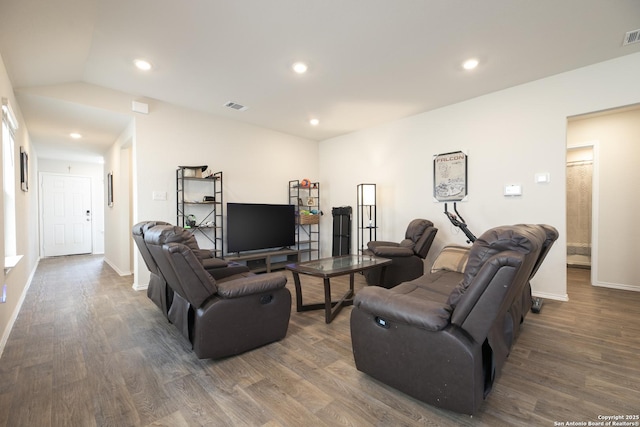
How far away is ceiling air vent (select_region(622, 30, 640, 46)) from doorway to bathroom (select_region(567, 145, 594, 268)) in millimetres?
2467

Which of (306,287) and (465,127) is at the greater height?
(465,127)

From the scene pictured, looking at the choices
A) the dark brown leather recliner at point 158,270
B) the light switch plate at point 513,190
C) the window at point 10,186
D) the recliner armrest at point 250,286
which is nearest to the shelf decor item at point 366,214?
the light switch plate at point 513,190

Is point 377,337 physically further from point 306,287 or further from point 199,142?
point 199,142

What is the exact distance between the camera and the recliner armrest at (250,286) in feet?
6.81

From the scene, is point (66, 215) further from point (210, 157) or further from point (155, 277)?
point (155, 277)

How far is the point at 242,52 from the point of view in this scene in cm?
284

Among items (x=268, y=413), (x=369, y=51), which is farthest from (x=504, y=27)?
(x=268, y=413)

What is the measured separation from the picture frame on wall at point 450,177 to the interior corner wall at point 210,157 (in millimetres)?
2520

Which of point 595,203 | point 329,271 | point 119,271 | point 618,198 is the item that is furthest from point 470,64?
point 119,271

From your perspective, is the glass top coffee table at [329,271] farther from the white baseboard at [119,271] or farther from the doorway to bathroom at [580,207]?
the doorway to bathroom at [580,207]

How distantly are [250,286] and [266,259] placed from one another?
2.76m

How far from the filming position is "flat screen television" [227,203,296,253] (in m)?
4.66

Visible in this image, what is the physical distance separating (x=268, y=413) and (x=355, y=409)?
483 millimetres

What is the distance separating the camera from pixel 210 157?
4.64 metres
